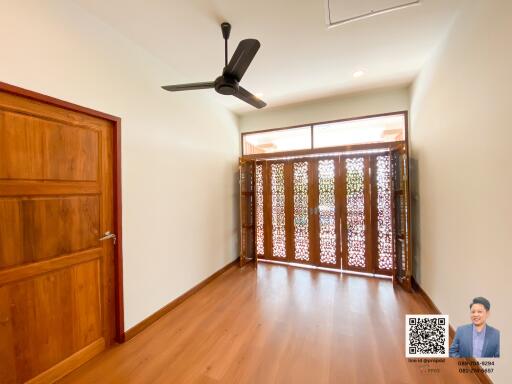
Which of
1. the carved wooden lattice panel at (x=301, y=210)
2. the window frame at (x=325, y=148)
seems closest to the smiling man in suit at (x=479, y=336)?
the window frame at (x=325, y=148)

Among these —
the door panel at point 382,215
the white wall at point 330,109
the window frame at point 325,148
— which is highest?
the white wall at point 330,109

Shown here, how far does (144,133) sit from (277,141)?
2401 millimetres

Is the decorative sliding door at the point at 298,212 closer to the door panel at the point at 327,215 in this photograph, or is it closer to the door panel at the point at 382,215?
the door panel at the point at 327,215

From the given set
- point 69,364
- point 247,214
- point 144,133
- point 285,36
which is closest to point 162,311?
point 69,364

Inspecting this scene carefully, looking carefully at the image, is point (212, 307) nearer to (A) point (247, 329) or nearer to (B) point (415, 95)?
(A) point (247, 329)

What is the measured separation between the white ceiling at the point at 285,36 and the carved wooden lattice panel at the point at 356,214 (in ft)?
4.18

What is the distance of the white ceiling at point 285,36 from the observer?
172 cm

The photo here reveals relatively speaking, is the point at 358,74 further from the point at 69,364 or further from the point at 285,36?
the point at 69,364

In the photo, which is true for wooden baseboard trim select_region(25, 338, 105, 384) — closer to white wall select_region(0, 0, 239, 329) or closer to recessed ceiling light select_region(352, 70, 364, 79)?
white wall select_region(0, 0, 239, 329)

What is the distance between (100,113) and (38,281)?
1.36m

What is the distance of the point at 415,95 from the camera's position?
2.84 m

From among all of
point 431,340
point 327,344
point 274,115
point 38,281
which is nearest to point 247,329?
point 327,344

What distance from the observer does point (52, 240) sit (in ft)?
5.11

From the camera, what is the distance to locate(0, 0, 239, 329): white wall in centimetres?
145
